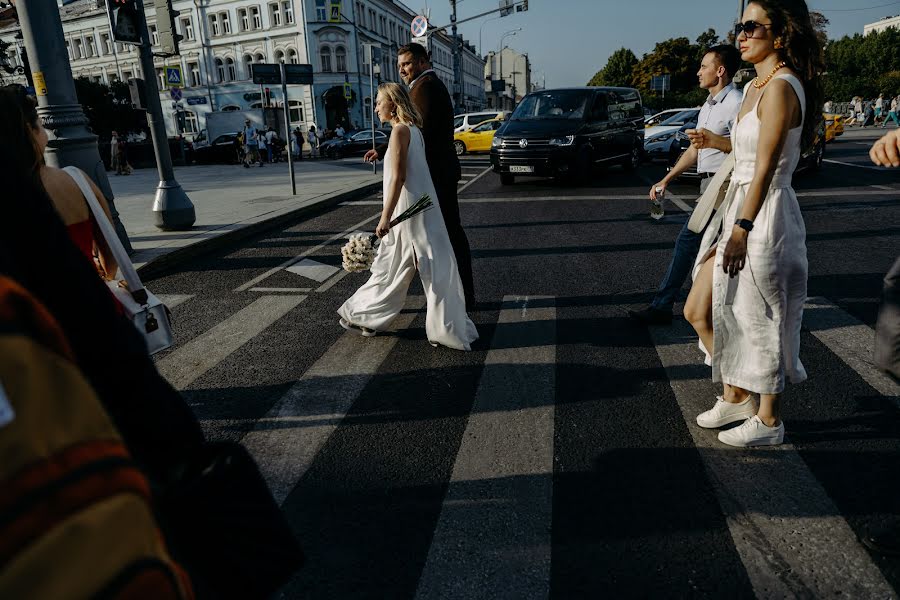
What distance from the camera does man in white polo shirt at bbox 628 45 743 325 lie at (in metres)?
4.39

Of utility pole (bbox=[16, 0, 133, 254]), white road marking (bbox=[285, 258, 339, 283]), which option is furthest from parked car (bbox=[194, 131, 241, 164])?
white road marking (bbox=[285, 258, 339, 283])

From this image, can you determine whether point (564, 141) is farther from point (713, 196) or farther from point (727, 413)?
point (727, 413)

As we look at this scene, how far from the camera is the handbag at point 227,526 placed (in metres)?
0.82

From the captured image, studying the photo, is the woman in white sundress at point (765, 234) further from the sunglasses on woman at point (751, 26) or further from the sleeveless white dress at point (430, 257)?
the sleeveless white dress at point (430, 257)

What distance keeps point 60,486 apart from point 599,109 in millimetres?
14707

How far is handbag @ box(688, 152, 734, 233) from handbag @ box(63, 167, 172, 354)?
2718 millimetres

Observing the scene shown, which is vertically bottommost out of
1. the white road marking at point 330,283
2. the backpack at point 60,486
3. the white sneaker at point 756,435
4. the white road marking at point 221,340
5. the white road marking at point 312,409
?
the white road marking at point 330,283

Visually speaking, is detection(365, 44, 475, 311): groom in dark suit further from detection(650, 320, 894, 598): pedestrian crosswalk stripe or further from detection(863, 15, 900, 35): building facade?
detection(863, 15, 900, 35): building facade

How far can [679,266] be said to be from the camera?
175 inches

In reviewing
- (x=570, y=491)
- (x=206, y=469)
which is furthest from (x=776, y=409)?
(x=206, y=469)

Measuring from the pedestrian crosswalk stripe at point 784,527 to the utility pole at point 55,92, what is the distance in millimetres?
6269

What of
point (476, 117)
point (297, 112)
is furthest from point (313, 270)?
point (297, 112)

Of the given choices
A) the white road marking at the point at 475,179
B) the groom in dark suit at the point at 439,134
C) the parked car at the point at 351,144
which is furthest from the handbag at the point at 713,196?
the parked car at the point at 351,144

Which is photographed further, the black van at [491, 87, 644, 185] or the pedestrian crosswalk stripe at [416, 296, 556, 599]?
the black van at [491, 87, 644, 185]
